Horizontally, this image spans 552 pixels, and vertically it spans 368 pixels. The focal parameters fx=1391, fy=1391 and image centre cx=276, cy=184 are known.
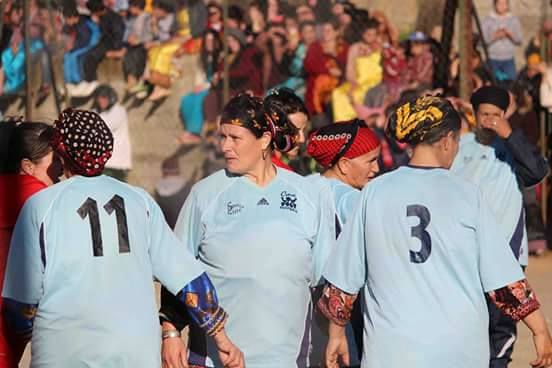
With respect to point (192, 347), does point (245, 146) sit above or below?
above

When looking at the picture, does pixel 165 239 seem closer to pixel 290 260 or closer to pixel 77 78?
pixel 290 260

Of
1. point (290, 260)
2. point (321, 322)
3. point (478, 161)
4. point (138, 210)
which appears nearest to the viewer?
point (138, 210)

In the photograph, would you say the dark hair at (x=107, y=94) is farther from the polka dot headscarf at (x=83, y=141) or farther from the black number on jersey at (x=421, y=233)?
the black number on jersey at (x=421, y=233)

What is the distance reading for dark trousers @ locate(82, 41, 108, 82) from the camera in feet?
46.2

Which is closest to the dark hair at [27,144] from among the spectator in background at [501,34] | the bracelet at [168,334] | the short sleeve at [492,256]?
the bracelet at [168,334]

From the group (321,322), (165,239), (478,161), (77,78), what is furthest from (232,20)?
(165,239)

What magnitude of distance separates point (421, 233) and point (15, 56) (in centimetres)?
913

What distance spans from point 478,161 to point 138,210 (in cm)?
361

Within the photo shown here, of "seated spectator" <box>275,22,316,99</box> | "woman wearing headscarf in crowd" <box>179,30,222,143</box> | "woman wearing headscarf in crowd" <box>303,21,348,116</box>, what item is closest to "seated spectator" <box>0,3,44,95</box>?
"woman wearing headscarf in crowd" <box>179,30,222,143</box>

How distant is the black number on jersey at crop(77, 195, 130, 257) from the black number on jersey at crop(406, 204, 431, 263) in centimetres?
106

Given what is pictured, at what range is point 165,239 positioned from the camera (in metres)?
5.20

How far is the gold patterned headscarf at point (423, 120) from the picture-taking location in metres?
5.28

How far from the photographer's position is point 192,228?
5789 millimetres

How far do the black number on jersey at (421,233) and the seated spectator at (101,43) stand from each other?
30.2 ft
